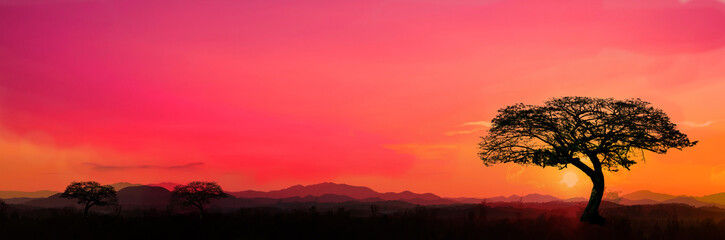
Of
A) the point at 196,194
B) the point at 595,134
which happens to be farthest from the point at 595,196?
the point at 196,194

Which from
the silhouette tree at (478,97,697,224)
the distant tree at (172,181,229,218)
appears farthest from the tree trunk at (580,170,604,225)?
the distant tree at (172,181,229,218)

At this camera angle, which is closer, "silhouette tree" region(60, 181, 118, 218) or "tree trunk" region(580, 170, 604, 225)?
"tree trunk" region(580, 170, 604, 225)

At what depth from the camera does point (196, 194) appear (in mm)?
79562

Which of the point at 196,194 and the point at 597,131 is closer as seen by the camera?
the point at 597,131

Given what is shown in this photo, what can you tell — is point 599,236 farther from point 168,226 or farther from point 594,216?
point 168,226

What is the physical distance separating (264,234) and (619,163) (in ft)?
83.1

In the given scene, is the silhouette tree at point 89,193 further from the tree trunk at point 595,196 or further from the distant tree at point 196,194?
the tree trunk at point 595,196

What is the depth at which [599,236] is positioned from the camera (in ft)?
83.2

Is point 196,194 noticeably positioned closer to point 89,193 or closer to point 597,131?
point 89,193

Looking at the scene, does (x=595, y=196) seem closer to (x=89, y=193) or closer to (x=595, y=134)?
(x=595, y=134)

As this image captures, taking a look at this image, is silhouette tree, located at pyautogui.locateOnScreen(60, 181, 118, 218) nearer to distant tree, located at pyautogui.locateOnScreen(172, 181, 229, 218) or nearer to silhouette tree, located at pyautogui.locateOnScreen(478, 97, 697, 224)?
distant tree, located at pyautogui.locateOnScreen(172, 181, 229, 218)

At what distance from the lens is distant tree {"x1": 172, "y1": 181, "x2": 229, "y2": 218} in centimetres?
7875

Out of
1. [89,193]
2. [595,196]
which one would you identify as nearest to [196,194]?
[89,193]

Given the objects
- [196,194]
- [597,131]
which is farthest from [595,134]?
[196,194]
